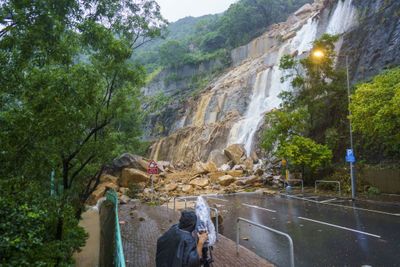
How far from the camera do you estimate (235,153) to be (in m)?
34.2

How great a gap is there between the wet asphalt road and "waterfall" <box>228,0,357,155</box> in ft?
63.4

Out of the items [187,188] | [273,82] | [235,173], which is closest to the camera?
[187,188]

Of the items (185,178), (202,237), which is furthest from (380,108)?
(185,178)

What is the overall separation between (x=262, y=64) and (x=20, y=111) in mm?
48163

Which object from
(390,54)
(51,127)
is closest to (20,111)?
(51,127)

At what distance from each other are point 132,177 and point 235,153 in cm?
1101

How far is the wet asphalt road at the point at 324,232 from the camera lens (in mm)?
8500

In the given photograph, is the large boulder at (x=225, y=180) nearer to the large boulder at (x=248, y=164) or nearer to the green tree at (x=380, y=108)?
the large boulder at (x=248, y=164)

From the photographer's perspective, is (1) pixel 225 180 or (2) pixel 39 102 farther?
(1) pixel 225 180

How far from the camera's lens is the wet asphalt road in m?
8.50

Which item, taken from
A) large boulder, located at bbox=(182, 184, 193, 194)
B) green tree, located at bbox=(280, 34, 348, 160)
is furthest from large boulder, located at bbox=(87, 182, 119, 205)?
green tree, located at bbox=(280, 34, 348, 160)

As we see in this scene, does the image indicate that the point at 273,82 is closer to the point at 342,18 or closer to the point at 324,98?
the point at 342,18

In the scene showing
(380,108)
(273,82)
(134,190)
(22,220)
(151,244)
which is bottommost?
(151,244)

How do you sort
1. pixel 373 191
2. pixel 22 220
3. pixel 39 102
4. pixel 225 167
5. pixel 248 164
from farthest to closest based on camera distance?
pixel 225 167, pixel 248 164, pixel 373 191, pixel 39 102, pixel 22 220
